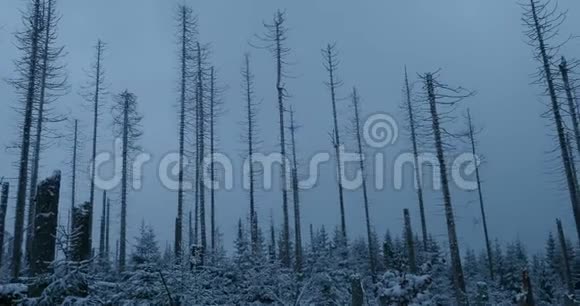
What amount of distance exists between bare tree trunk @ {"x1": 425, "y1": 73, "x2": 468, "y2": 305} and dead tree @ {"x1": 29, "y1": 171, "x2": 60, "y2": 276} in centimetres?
1427

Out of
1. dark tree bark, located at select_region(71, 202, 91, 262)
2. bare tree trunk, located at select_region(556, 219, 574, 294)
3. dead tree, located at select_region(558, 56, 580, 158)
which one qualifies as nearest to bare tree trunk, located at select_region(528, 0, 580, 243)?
dead tree, located at select_region(558, 56, 580, 158)

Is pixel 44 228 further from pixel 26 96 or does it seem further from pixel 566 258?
pixel 566 258

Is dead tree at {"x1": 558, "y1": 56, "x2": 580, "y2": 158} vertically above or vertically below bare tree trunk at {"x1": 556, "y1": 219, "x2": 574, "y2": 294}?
above

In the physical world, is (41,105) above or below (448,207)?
above

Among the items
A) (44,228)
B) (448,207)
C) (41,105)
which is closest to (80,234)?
(44,228)

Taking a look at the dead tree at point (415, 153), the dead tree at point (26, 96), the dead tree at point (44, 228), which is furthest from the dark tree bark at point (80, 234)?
the dead tree at point (415, 153)

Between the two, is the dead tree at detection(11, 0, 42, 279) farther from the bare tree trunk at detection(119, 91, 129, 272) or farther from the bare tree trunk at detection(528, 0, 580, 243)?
the bare tree trunk at detection(528, 0, 580, 243)

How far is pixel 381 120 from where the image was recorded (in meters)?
29.7

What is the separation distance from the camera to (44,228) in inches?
281

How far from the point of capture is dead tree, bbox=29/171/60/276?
7.15 metres

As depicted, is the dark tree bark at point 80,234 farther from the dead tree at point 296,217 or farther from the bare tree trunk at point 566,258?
the bare tree trunk at point 566,258

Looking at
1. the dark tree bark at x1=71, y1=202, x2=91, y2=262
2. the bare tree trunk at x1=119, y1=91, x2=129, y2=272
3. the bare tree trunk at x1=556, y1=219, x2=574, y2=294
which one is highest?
the bare tree trunk at x1=119, y1=91, x2=129, y2=272

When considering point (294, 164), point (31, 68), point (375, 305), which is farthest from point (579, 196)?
point (31, 68)

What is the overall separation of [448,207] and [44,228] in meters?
14.6
